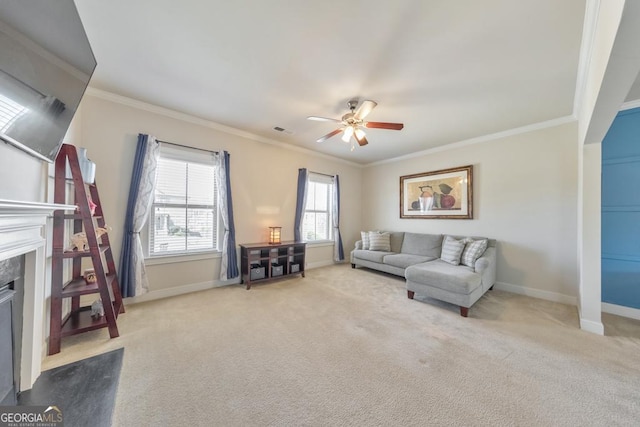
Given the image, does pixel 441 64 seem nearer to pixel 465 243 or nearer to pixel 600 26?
pixel 600 26

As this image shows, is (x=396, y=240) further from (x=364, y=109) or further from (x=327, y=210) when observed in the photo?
(x=364, y=109)

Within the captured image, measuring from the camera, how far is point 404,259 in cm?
416

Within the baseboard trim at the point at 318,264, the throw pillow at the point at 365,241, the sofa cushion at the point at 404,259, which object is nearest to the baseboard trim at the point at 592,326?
the sofa cushion at the point at 404,259

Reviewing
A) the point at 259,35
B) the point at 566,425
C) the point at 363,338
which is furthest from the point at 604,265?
the point at 259,35

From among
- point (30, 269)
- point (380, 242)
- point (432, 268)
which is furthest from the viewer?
point (380, 242)

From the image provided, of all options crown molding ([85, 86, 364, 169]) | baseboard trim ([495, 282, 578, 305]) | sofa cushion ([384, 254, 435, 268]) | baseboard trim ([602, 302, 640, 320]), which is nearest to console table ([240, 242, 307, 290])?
sofa cushion ([384, 254, 435, 268])

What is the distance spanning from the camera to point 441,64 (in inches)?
83.4

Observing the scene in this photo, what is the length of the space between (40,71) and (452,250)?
186 inches

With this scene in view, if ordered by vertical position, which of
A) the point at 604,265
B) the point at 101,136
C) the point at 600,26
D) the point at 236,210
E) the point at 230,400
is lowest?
the point at 230,400

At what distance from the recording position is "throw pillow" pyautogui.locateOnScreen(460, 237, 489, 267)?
134 inches

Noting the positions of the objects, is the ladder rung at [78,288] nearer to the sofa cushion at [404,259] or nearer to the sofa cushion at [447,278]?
the sofa cushion at [447,278]

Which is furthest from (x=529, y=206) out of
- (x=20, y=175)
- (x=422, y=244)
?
(x=20, y=175)

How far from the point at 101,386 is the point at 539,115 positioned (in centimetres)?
548

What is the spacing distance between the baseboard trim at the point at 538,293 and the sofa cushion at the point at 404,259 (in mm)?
1132
